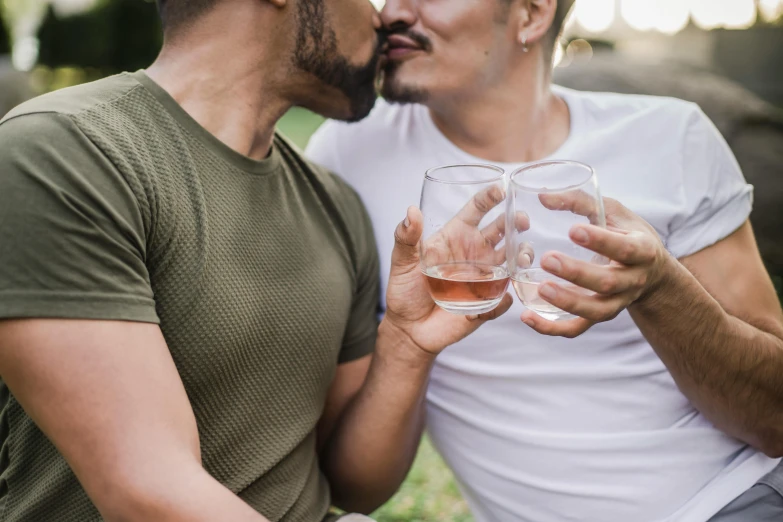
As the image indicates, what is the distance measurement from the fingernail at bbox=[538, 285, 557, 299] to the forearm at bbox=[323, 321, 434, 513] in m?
0.78

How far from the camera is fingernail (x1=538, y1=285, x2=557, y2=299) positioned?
1.64 metres

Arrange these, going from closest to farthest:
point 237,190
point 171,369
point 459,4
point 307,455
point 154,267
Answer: point 171,369 < point 154,267 < point 237,190 < point 307,455 < point 459,4

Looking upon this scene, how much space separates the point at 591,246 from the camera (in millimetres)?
1581

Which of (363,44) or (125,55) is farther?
(125,55)

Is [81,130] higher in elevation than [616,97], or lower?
higher

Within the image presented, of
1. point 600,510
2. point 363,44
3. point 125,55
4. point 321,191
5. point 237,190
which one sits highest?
point 363,44

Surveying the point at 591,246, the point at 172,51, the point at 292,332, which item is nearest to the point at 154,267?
the point at 292,332

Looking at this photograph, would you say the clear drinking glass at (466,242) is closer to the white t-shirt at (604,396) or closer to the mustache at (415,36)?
the white t-shirt at (604,396)

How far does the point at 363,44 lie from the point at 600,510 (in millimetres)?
1729

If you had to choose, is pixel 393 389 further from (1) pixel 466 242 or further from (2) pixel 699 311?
(2) pixel 699 311

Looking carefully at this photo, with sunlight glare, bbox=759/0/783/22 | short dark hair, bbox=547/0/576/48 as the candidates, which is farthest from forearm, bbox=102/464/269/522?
sunlight glare, bbox=759/0/783/22

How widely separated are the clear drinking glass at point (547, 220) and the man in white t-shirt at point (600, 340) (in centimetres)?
49

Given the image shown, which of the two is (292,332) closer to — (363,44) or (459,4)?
(363,44)

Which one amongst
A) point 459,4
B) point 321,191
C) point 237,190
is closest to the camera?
point 237,190
